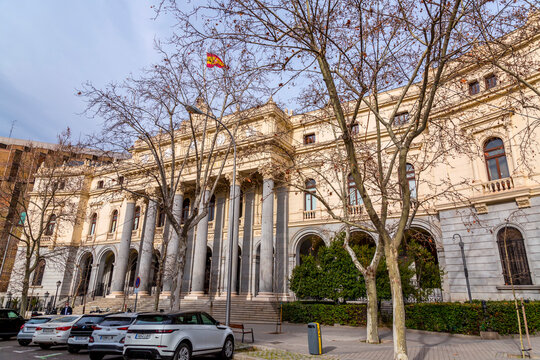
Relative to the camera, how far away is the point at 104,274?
36.4 meters

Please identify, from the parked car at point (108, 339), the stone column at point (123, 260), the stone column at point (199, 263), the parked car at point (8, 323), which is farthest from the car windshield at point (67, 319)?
the stone column at point (123, 260)

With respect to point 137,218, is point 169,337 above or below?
below

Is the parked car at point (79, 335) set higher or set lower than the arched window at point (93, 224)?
lower

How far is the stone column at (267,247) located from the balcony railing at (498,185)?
39.1 ft

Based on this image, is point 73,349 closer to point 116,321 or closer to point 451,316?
point 116,321

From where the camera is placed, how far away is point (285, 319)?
68.7 ft

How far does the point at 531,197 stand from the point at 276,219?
15.4m

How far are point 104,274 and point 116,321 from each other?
29473 millimetres

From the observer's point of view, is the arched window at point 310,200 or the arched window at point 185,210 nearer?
the arched window at point 310,200

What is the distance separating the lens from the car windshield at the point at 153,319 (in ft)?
28.1

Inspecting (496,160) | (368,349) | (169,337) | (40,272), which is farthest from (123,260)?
(496,160)

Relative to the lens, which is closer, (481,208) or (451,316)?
(451,316)

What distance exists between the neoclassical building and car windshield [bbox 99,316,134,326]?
230 inches

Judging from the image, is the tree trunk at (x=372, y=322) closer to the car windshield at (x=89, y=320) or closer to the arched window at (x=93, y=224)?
the car windshield at (x=89, y=320)
